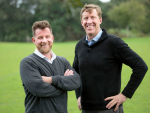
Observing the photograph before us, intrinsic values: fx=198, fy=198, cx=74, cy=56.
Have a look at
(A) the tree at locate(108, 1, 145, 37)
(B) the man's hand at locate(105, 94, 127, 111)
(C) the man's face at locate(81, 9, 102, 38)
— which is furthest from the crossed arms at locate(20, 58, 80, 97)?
(A) the tree at locate(108, 1, 145, 37)

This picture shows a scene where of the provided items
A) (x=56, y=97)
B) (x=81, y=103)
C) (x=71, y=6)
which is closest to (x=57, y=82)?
(x=56, y=97)

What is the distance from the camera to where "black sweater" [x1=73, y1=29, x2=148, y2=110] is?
2250 mm

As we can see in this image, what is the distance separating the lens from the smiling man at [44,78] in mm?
2055

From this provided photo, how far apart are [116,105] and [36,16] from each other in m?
41.5

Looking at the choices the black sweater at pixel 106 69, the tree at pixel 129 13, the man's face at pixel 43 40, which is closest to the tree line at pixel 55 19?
the tree at pixel 129 13

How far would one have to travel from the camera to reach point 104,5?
140 feet

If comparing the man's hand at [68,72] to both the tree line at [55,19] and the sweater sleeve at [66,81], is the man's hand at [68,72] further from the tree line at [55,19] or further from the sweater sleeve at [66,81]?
the tree line at [55,19]

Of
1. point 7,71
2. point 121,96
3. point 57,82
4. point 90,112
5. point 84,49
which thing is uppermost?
point 84,49

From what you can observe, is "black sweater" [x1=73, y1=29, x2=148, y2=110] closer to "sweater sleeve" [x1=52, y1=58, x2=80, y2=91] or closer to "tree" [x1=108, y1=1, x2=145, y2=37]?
"sweater sleeve" [x1=52, y1=58, x2=80, y2=91]

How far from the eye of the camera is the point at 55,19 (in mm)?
41375

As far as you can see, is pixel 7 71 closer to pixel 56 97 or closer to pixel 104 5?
pixel 56 97

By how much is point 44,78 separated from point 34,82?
0.40 feet

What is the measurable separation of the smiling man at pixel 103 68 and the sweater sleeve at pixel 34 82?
→ 48cm

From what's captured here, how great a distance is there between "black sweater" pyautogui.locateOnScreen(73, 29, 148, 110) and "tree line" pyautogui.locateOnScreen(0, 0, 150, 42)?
35.2 meters
